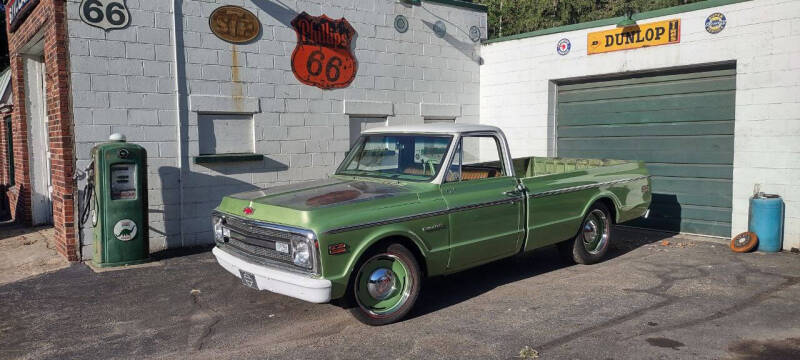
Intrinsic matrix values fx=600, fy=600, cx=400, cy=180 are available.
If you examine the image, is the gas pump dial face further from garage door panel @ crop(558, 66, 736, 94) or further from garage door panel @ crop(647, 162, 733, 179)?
garage door panel @ crop(647, 162, 733, 179)

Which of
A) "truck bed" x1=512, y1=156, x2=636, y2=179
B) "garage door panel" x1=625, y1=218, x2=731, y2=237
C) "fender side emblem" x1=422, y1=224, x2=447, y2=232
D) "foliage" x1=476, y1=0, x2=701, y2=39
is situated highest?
"foliage" x1=476, y1=0, x2=701, y2=39

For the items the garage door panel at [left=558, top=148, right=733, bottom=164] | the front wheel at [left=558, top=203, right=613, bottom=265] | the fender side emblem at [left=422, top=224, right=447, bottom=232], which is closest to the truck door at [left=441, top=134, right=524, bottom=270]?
the fender side emblem at [left=422, top=224, right=447, bottom=232]

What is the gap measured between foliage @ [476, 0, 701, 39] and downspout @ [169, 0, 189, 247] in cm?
1892

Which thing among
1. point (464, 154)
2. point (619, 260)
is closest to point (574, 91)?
point (619, 260)

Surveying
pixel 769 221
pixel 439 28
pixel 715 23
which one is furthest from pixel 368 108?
pixel 769 221

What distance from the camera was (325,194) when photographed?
206 inches

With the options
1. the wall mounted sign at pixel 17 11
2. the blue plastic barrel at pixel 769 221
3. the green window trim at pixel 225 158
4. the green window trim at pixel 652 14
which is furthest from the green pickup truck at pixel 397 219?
the wall mounted sign at pixel 17 11

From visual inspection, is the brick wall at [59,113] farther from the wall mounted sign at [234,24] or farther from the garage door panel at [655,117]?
the garage door panel at [655,117]

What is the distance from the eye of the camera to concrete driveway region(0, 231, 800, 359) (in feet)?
15.0

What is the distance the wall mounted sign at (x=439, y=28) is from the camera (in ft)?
36.7

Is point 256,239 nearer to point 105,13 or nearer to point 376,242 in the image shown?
point 376,242

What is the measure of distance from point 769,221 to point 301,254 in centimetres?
645

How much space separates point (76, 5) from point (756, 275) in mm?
8670

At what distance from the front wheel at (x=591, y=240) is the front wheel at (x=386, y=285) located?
8.66ft
